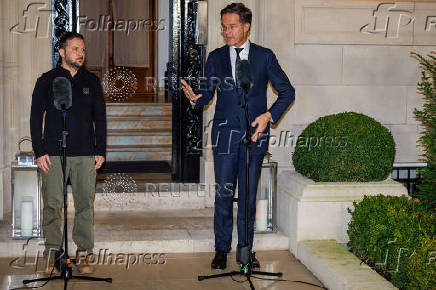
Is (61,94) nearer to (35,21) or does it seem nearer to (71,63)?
(71,63)

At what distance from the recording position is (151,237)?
717 cm

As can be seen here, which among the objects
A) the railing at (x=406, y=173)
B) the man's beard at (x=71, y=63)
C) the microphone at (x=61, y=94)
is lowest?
the railing at (x=406, y=173)

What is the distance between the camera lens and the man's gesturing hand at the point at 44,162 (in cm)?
594

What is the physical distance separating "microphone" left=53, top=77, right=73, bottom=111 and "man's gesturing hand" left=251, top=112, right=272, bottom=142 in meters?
1.61

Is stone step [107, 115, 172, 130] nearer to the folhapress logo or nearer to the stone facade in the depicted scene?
the stone facade

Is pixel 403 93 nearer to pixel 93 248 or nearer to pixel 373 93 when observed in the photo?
pixel 373 93

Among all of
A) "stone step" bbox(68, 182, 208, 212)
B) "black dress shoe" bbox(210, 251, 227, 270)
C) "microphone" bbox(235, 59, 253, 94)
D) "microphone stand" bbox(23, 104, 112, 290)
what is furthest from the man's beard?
"stone step" bbox(68, 182, 208, 212)

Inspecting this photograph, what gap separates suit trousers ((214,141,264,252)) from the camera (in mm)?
6297

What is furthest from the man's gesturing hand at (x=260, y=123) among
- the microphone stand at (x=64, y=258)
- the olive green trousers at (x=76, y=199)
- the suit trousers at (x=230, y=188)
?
the microphone stand at (x=64, y=258)

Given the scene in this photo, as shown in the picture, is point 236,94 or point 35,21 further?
point 35,21

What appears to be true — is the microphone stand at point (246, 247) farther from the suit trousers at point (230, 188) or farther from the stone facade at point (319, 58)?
the stone facade at point (319, 58)

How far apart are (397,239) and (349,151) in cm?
162

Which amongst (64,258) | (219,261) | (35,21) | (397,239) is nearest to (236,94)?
(219,261)

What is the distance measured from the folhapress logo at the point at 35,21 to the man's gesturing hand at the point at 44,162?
2784 millimetres
